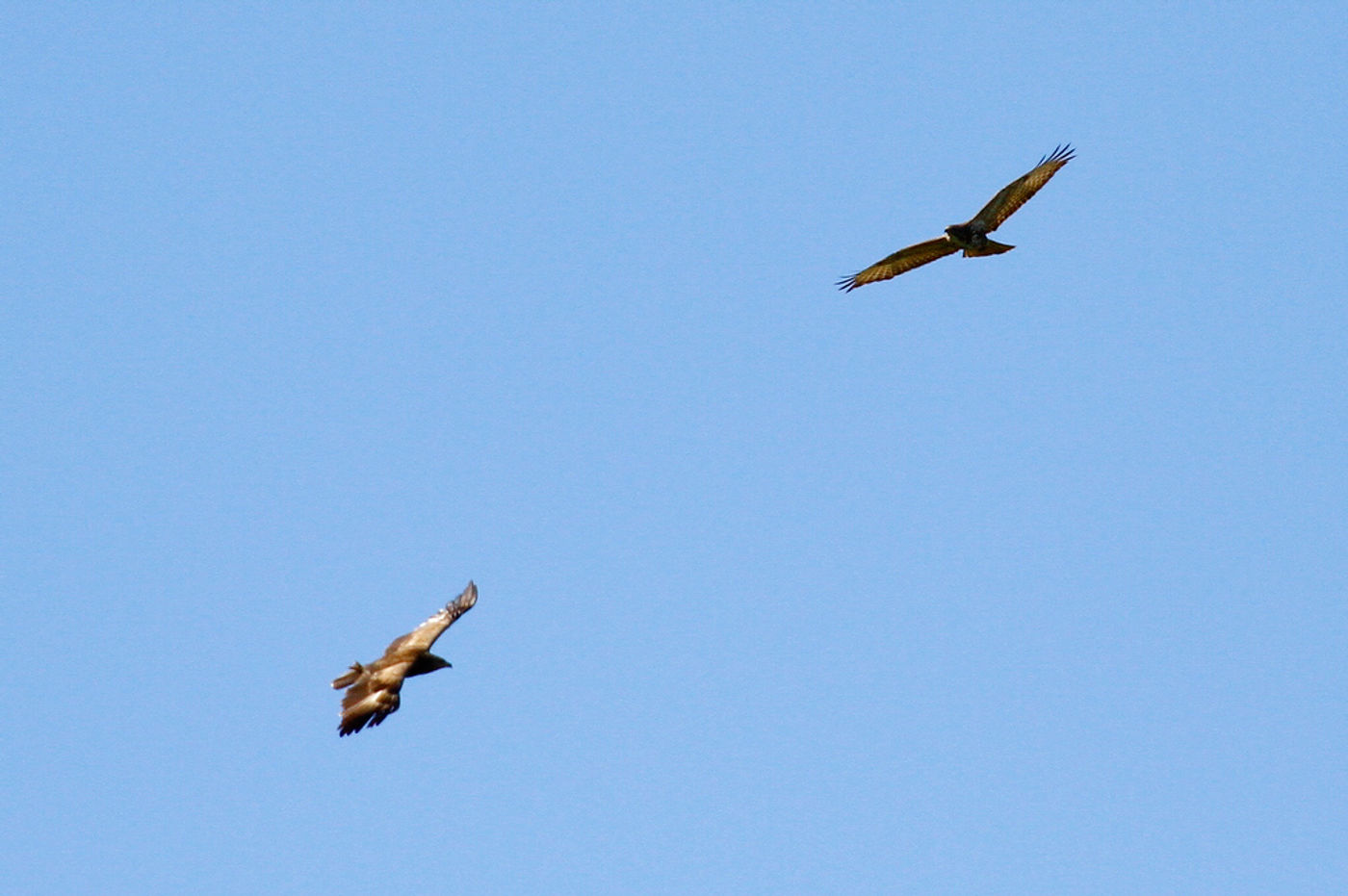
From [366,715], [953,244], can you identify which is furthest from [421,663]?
[953,244]

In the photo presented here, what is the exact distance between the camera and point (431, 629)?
1014 inches

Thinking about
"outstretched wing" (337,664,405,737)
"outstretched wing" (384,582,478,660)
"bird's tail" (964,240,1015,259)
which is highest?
"bird's tail" (964,240,1015,259)

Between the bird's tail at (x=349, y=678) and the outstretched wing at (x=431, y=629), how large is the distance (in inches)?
25.5

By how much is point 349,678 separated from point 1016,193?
1312 centimetres

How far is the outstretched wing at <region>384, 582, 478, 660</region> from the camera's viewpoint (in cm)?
2472

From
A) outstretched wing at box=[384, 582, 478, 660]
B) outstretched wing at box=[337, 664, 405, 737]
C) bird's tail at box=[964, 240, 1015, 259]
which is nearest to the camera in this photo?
outstretched wing at box=[337, 664, 405, 737]

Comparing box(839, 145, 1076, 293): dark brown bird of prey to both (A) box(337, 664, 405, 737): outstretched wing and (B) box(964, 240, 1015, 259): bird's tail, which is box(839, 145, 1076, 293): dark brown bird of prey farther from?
(A) box(337, 664, 405, 737): outstretched wing

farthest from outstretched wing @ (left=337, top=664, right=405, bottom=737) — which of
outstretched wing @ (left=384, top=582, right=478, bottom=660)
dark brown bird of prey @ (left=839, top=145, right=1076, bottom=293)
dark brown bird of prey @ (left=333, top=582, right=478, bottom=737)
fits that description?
dark brown bird of prey @ (left=839, top=145, right=1076, bottom=293)

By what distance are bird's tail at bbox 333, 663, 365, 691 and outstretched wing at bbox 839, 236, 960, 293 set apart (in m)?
12.3

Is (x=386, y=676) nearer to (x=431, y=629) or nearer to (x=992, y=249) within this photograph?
(x=431, y=629)

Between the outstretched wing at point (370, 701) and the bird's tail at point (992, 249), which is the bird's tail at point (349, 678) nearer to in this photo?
the outstretched wing at point (370, 701)

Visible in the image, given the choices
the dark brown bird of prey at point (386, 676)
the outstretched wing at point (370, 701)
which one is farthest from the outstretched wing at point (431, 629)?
the outstretched wing at point (370, 701)

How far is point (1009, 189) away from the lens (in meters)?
28.9

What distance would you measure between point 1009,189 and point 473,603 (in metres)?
10.6
